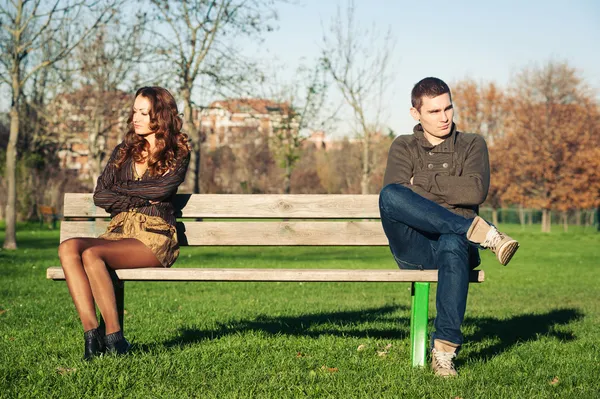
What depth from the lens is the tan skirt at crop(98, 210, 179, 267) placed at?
434 centimetres

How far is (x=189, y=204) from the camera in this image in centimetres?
488

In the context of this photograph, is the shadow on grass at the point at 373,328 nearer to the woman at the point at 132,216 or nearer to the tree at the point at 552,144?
the woman at the point at 132,216

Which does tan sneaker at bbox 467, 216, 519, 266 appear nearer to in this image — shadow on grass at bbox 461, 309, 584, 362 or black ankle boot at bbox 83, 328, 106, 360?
shadow on grass at bbox 461, 309, 584, 362

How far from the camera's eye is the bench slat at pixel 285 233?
485cm

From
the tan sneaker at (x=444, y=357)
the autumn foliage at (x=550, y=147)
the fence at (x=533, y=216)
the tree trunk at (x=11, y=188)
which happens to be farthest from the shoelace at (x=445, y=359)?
the fence at (x=533, y=216)

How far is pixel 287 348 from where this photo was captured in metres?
4.69

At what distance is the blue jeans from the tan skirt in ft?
4.24

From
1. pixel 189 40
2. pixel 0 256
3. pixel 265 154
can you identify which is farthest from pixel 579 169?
pixel 0 256

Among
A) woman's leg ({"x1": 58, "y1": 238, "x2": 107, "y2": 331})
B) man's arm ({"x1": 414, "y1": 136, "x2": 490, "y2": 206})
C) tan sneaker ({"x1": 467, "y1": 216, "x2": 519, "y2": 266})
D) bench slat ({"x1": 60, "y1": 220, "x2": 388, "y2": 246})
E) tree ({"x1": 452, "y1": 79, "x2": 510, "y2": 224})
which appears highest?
tree ({"x1": 452, "y1": 79, "x2": 510, "y2": 224})

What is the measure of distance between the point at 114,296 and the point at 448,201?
197cm

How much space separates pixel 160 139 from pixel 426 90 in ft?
5.38

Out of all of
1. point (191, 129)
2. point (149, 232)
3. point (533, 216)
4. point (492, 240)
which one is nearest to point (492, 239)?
point (492, 240)

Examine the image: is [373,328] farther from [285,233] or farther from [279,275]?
[279,275]

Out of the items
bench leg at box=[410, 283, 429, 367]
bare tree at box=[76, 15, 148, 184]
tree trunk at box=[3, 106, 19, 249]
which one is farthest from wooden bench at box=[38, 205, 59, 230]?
bench leg at box=[410, 283, 429, 367]
